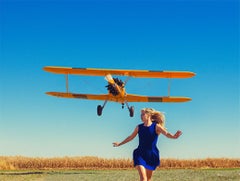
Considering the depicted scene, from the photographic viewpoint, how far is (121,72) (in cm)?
3456

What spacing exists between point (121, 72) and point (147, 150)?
25622 millimetres

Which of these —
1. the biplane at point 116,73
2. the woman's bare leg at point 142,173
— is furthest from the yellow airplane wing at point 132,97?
the woman's bare leg at point 142,173

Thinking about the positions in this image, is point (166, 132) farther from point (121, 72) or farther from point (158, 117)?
point (121, 72)

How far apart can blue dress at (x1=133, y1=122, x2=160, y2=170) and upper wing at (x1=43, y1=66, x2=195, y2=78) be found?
23.9m

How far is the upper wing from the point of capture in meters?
33.2

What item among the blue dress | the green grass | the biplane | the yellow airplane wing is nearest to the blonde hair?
the blue dress

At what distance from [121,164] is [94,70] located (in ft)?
28.8

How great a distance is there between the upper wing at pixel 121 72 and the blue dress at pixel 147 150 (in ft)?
78.5

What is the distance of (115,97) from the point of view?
33.1m

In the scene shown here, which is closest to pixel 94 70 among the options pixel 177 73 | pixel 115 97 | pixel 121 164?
pixel 115 97

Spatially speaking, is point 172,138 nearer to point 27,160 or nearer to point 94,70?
point 94,70

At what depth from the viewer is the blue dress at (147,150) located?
29.5ft

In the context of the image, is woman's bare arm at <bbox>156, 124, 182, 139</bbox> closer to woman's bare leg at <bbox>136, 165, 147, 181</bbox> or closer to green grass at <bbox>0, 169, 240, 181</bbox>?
woman's bare leg at <bbox>136, 165, 147, 181</bbox>

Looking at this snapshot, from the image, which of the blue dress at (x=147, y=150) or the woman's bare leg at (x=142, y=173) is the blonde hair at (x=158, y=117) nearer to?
the blue dress at (x=147, y=150)
